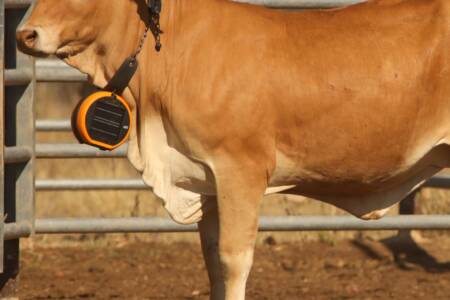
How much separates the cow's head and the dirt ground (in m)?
2.39

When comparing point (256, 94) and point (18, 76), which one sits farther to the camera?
point (18, 76)

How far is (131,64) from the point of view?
207 inches

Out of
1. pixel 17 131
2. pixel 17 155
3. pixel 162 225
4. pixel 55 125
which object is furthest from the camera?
pixel 55 125

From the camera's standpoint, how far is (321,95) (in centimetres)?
537

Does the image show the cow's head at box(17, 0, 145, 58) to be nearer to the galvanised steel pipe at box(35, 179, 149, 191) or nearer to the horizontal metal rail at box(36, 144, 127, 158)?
the horizontal metal rail at box(36, 144, 127, 158)

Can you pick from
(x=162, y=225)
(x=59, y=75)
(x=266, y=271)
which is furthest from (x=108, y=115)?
(x=266, y=271)

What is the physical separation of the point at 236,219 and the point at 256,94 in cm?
52

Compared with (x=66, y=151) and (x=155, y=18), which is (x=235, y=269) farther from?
(x=66, y=151)

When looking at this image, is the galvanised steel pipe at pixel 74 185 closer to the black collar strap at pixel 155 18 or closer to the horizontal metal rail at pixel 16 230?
the horizontal metal rail at pixel 16 230

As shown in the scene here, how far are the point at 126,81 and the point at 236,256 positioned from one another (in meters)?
0.86

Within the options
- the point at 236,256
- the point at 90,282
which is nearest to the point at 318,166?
the point at 236,256

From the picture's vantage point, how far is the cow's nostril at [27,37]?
200 inches

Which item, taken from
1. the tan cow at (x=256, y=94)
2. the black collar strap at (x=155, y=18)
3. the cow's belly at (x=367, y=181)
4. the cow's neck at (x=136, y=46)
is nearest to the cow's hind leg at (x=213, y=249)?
the tan cow at (x=256, y=94)

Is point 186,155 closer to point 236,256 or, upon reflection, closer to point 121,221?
point 236,256
